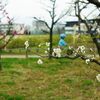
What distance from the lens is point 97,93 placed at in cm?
453

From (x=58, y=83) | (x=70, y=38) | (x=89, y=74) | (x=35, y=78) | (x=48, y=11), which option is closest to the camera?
(x=58, y=83)

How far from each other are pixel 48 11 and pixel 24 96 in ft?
23.3

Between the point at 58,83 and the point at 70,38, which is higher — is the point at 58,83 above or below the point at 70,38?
below

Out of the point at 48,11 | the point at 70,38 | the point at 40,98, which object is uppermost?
the point at 48,11

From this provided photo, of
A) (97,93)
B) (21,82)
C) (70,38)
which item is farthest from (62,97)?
(70,38)

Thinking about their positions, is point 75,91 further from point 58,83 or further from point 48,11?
point 48,11

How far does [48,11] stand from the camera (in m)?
10.9

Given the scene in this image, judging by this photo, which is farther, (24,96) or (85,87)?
(85,87)

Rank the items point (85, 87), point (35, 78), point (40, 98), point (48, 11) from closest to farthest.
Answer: point (40, 98)
point (85, 87)
point (35, 78)
point (48, 11)

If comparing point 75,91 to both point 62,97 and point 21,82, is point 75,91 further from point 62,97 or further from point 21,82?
point 21,82

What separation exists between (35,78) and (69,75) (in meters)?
1.16

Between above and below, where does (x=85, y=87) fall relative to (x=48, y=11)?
below

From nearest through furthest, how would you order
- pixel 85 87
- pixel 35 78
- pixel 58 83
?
pixel 85 87, pixel 58 83, pixel 35 78

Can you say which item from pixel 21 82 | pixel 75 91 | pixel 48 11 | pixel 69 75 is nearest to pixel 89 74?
pixel 69 75
